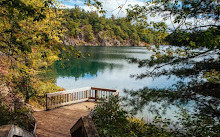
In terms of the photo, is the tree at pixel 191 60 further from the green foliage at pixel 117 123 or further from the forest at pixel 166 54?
the green foliage at pixel 117 123

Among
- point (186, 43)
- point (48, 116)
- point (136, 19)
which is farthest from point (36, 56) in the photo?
point (186, 43)

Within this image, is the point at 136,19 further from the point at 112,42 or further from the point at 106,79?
the point at 112,42

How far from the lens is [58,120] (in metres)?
6.07

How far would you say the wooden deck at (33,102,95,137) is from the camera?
5068 mm

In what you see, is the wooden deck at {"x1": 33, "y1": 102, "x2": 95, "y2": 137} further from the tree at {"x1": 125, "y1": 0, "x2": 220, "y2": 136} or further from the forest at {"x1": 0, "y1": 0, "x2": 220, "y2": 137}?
the tree at {"x1": 125, "y1": 0, "x2": 220, "y2": 136}

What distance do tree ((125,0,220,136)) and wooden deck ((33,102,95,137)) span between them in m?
2.46

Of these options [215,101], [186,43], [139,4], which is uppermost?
[139,4]

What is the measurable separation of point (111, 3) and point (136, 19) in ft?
5.57

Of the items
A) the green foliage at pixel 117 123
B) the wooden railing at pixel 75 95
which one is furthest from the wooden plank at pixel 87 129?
the wooden railing at pixel 75 95

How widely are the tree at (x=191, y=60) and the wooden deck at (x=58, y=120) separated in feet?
8.07

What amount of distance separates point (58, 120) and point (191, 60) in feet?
16.3

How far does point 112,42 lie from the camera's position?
291 ft

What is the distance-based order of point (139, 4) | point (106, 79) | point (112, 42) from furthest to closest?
1. point (112, 42)
2. point (106, 79)
3. point (139, 4)

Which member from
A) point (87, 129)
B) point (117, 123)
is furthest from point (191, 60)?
point (87, 129)
